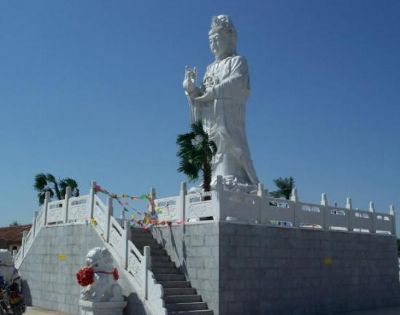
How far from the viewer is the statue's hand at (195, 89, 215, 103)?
51.0ft

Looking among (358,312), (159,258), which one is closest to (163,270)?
(159,258)

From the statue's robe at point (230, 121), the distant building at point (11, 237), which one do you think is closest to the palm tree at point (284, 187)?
the statue's robe at point (230, 121)

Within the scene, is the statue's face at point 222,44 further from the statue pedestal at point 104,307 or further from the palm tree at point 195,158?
the statue pedestal at point 104,307

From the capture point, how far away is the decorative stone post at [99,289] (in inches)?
394

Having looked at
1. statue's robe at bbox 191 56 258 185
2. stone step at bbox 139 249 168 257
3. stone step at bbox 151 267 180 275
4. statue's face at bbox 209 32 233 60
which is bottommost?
stone step at bbox 151 267 180 275

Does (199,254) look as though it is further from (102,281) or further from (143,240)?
(102,281)

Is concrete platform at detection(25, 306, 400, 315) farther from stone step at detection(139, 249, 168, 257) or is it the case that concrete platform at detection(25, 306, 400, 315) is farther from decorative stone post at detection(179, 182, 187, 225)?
decorative stone post at detection(179, 182, 187, 225)

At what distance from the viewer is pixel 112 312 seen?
1005 centimetres

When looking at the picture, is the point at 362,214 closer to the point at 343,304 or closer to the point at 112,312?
the point at 343,304

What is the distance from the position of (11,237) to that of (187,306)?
18.1 metres

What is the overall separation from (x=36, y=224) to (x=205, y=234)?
22.4 feet

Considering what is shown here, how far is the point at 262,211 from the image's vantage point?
444 inches

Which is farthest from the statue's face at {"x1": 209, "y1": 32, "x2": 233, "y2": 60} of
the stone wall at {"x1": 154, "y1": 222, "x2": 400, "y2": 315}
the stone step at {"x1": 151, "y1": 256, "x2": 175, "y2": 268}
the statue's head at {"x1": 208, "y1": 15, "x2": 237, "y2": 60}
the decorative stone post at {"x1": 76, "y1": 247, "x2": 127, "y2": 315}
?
the decorative stone post at {"x1": 76, "y1": 247, "x2": 127, "y2": 315}

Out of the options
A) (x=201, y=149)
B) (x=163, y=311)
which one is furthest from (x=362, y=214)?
(x=163, y=311)
